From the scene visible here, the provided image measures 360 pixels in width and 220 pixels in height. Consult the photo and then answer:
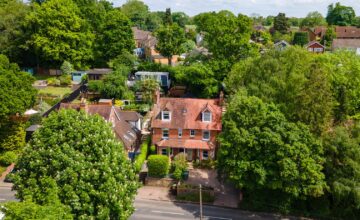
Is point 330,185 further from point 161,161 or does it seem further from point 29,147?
point 29,147

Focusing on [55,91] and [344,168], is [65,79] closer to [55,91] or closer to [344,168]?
[55,91]

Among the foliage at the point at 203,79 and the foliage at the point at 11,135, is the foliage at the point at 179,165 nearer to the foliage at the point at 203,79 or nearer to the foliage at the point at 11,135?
the foliage at the point at 11,135

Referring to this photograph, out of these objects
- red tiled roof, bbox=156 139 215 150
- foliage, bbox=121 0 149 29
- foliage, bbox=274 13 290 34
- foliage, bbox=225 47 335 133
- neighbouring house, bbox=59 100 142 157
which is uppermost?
foliage, bbox=121 0 149 29

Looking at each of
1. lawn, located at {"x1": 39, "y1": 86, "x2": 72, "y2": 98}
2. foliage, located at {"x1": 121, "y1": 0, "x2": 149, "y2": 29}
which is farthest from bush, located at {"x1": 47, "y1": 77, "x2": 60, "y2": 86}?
foliage, located at {"x1": 121, "y1": 0, "x2": 149, "y2": 29}

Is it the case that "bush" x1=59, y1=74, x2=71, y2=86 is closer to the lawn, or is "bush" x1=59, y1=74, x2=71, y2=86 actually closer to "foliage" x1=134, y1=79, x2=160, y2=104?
the lawn

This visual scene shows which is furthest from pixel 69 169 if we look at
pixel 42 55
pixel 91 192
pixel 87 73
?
pixel 42 55

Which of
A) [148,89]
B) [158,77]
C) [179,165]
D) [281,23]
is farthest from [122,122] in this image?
[281,23]
